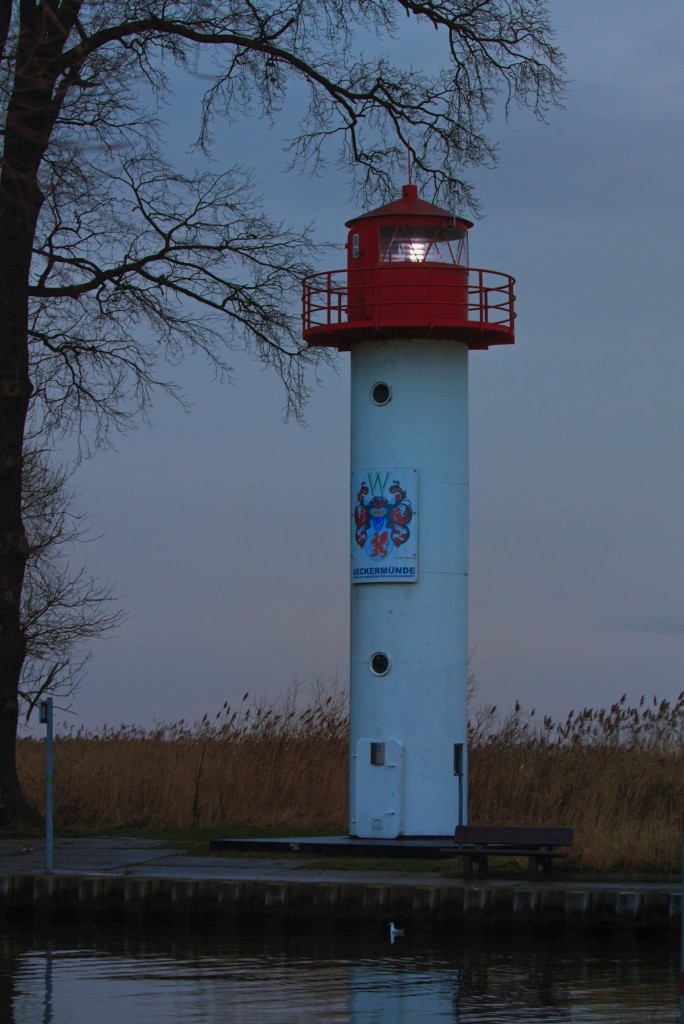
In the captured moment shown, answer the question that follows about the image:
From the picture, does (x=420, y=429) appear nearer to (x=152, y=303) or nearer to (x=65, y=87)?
(x=152, y=303)

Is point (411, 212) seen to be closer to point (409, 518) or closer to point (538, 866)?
point (409, 518)

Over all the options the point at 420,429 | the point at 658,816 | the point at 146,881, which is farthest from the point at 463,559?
the point at 146,881

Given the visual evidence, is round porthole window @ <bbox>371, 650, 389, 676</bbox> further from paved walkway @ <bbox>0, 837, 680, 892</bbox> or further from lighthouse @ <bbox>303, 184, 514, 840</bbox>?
paved walkway @ <bbox>0, 837, 680, 892</bbox>

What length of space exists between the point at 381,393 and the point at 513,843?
6.58 metres

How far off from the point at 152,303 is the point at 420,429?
22.1 feet

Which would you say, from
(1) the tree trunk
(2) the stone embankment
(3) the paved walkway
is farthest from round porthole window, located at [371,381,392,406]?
(2) the stone embankment

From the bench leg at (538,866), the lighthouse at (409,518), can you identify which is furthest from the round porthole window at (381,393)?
the bench leg at (538,866)

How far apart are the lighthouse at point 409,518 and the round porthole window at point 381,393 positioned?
0.02 meters

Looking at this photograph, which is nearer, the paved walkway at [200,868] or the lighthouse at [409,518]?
the paved walkway at [200,868]

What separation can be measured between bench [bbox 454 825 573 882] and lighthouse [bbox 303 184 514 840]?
302 cm

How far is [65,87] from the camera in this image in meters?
13.8

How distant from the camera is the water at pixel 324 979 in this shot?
13.6m

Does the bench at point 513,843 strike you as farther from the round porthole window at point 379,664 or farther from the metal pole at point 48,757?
the metal pole at point 48,757

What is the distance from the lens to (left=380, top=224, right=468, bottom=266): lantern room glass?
22875 mm
